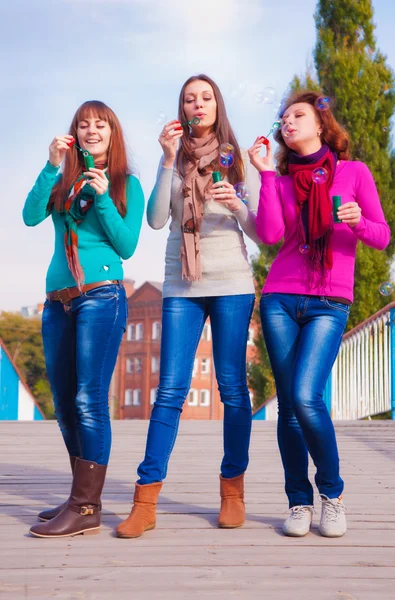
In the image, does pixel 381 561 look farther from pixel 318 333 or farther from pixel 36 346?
pixel 36 346

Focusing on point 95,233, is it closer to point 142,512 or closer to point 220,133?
point 220,133

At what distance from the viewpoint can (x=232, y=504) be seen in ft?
12.5

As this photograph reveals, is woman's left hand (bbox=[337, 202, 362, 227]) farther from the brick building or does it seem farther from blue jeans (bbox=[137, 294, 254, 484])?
the brick building

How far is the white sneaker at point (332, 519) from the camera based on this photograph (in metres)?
3.58

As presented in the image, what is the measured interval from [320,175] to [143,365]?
6944 centimetres

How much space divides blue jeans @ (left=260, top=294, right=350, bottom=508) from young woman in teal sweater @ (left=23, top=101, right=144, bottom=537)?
642 mm

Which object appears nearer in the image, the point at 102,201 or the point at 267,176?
the point at 102,201

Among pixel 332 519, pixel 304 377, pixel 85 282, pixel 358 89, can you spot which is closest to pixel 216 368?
pixel 304 377

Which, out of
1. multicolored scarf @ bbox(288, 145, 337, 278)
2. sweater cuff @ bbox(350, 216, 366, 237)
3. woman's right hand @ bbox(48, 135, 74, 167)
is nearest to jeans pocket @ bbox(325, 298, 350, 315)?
multicolored scarf @ bbox(288, 145, 337, 278)

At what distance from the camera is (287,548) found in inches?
133

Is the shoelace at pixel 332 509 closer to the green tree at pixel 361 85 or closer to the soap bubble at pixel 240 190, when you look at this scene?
the soap bubble at pixel 240 190

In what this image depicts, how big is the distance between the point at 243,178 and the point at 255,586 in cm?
183

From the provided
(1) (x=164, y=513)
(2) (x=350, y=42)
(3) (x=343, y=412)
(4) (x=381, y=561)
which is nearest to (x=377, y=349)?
(3) (x=343, y=412)

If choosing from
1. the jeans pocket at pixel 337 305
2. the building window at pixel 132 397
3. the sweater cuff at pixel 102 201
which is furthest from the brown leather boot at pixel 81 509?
the building window at pixel 132 397
